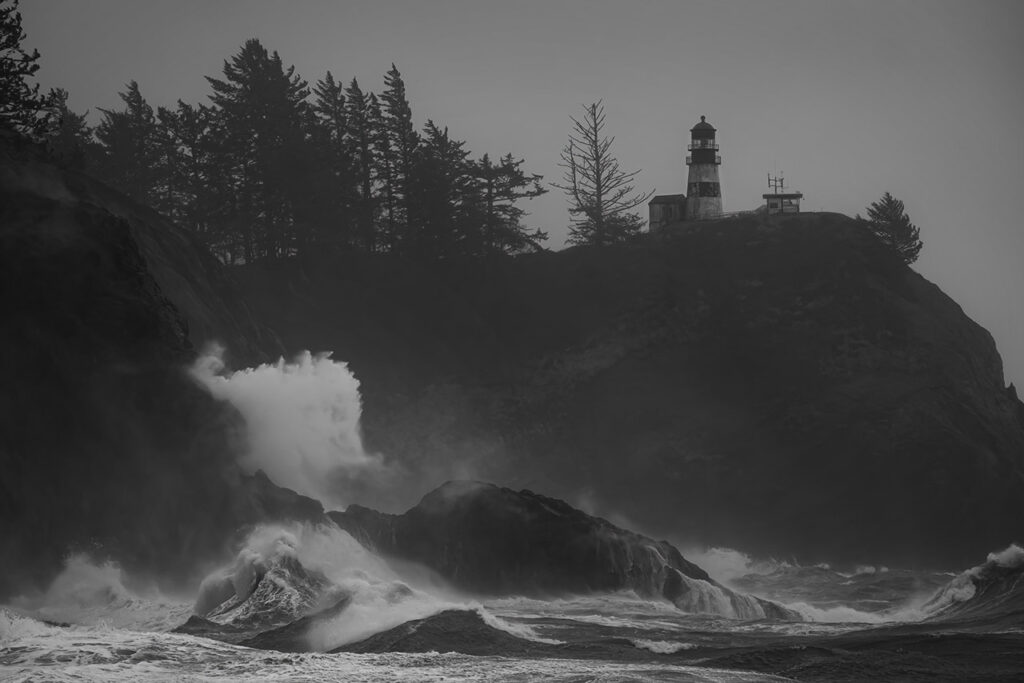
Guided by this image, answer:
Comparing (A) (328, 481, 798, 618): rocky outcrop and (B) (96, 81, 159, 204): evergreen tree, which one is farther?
(B) (96, 81, 159, 204): evergreen tree

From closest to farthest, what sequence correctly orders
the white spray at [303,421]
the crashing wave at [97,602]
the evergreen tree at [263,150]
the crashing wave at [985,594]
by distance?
the crashing wave at [97,602]
the crashing wave at [985,594]
the white spray at [303,421]
the evergreen tree at [263,150]

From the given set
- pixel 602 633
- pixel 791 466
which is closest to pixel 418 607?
pixel 602 633

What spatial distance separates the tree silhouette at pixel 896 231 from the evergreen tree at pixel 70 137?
42.4 metres

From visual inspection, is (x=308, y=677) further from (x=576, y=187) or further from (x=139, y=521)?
(x=576, y=187)

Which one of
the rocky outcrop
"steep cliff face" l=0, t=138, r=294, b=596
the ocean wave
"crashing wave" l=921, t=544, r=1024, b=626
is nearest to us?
the ocean wave

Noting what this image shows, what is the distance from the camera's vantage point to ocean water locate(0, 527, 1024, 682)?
3297 centimetres

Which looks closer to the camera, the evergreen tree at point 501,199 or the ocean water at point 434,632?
the ocean water at point 434,632

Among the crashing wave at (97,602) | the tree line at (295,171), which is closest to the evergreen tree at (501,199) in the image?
the tree line at (295,171)

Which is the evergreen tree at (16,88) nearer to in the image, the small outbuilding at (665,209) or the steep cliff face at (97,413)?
the steep cliff face at (97,413)

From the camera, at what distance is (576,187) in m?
93.2

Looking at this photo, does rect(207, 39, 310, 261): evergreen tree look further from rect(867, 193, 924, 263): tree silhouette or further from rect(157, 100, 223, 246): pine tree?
rect(867, 193, 924, 263): tree silhouette

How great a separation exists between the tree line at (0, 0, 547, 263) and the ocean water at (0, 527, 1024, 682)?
29045 mm

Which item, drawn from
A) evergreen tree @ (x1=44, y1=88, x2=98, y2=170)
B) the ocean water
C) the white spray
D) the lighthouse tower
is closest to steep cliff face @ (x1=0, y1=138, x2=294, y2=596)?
the ocean water

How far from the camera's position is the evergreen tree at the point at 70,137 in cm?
7088
